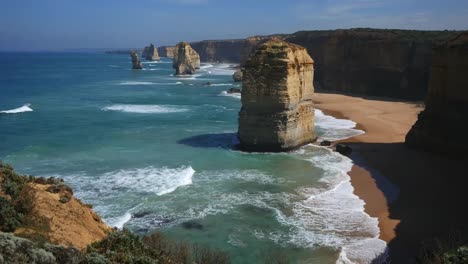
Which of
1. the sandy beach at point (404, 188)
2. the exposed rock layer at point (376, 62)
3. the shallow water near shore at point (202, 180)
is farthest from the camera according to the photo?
the exposed rock layer at point (376, 62)

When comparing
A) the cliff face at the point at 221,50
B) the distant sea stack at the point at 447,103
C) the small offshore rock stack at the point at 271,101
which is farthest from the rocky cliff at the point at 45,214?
the cliff face at the point at 221,50

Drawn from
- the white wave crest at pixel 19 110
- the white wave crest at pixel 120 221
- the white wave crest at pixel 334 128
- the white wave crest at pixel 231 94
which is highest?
the white wave crest at pixel 231 94

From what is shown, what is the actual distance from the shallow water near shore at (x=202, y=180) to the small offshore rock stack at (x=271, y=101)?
1073 millimetres

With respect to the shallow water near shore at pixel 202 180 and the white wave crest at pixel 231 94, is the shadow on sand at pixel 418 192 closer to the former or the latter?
the shallow water near shore at pixel 202 180

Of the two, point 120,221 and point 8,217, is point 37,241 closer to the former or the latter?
point 8,217

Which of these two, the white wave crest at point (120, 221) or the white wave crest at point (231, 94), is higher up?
the white wave crest at point (231, 94)

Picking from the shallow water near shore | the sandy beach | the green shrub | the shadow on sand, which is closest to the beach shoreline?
the sandy beach

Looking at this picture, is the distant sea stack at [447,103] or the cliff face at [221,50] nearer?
the distant sea stack at [447,103]

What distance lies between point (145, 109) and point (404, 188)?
103ft

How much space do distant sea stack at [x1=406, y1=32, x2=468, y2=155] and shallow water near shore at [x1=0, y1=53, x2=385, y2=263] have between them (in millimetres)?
5475

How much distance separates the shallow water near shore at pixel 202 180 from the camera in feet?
51.6

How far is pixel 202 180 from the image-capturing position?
872 inches

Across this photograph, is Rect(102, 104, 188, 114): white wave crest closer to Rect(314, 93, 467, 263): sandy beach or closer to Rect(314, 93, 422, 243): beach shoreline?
Rect(314, 93, 422, 243): beach shoreline

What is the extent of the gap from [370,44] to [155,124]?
32071 mm
